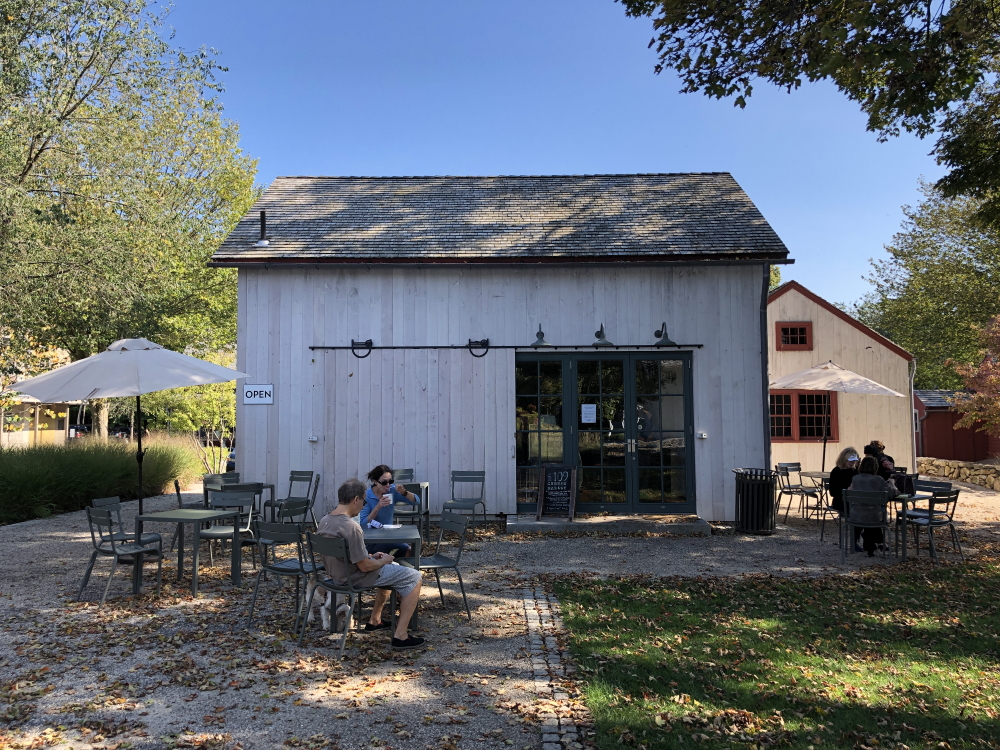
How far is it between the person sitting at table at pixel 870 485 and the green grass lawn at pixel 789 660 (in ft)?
4.18

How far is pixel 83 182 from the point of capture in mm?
16016

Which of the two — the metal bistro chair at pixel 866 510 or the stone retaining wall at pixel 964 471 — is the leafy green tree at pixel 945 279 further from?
the metal bistro chair at pixel 866 510

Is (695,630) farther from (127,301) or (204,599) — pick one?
(127,301)

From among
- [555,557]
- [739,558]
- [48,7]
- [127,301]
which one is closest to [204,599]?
[555,557]

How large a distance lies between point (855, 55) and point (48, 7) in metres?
15.8

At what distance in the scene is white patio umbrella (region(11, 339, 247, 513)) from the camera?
25.7 feet

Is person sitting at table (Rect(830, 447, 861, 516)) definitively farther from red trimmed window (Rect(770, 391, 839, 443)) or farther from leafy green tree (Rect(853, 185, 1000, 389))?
leafy green tree (Rect(853, 185, 1000, 389))

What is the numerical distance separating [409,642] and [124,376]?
488 cm

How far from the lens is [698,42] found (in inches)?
336

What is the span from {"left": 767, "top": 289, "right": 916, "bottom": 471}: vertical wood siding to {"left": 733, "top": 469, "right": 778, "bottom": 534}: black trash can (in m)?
7.39

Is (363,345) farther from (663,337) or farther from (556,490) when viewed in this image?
(663,337)

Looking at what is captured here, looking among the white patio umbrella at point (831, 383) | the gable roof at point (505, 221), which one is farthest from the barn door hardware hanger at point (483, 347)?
the white patio umbrella at point (831, 383)

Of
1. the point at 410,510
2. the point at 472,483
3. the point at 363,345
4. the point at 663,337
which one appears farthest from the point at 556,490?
the point at 363,345

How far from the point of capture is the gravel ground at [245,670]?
4156mm
